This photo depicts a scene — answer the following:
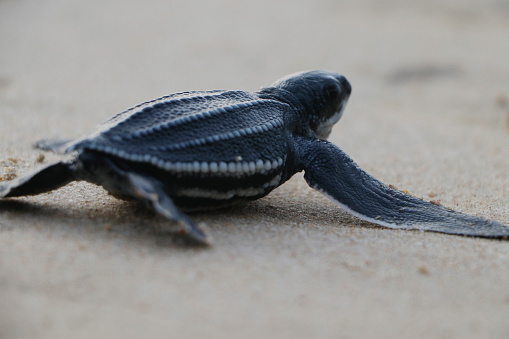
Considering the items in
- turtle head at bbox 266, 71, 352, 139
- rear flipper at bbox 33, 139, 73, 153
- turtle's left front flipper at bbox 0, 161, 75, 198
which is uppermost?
turtle head at bbox 266, 71, 352, 139

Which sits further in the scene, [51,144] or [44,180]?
[51,144]

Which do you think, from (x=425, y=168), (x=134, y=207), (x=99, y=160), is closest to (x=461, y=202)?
(x=425, y=168)

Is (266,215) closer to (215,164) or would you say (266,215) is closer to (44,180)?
(215,164)

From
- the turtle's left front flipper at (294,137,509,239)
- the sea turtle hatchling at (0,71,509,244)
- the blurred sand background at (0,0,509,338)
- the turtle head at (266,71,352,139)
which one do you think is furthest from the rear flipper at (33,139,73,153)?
the turtle's left front flipper at (294,137,509,239)

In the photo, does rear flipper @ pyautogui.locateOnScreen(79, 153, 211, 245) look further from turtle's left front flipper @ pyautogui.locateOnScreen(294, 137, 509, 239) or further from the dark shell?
turtle's left front flipper @ pyautogui.locateOnScreen(294, 137, 509, 239)

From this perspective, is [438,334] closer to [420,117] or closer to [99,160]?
[99,160]

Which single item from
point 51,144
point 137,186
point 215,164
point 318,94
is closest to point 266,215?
point 215,164

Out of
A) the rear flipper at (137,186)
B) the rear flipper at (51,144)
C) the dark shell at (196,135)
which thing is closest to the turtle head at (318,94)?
the dark shell at (196,135)
